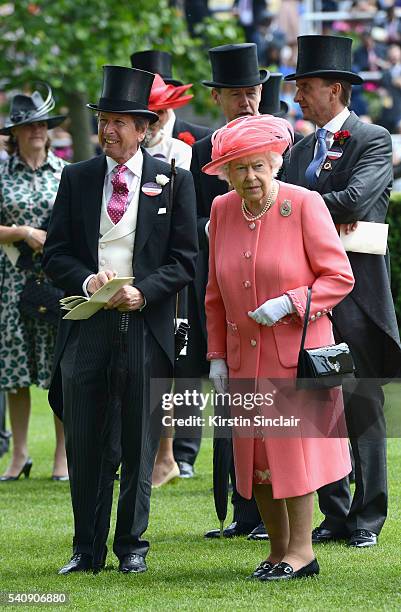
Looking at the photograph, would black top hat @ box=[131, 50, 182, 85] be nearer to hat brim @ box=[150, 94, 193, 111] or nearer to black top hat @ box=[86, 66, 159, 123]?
hat brim @ box=[150, 94, 193, 111]

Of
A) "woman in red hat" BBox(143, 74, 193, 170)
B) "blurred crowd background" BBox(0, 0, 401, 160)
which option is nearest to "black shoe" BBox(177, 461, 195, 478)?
"woman in red hat" BBox(143, 74, 193, 170)

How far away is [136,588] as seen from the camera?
19.5ft

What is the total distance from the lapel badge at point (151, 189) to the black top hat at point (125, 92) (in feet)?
0.98

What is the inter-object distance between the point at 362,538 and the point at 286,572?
1000 millimetres

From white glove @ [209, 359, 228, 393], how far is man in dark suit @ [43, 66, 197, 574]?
1.20 ft

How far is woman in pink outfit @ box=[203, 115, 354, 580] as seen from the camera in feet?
19.1

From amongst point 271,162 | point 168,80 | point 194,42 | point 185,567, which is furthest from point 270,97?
point 194,42

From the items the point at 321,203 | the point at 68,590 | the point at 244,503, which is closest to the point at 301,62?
the point at 321,203

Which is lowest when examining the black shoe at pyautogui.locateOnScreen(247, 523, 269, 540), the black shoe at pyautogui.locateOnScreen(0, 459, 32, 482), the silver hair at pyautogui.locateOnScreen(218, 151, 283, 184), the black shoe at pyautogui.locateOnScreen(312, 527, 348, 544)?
the black shoe at pyautogui.locateOnScreen(0, 459, 32, 482)

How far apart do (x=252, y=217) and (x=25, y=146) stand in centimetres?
355

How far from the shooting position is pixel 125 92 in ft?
20.8

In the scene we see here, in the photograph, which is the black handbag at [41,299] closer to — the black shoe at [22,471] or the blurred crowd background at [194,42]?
the black shoe at [22,471]

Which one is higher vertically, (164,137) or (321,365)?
(164,137)

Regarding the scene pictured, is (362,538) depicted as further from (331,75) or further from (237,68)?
(237,68)
